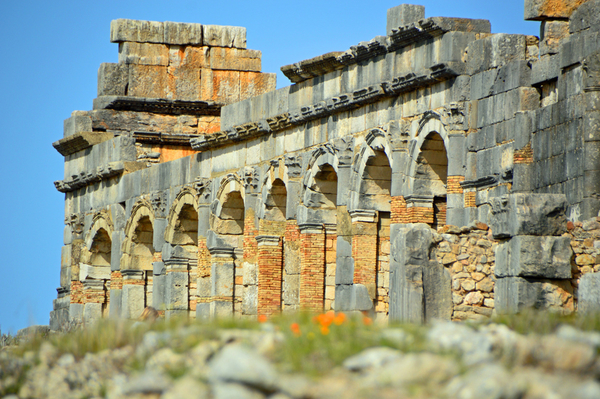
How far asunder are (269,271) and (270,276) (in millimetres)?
102

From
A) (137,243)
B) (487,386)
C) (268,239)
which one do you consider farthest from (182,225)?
(487,386)

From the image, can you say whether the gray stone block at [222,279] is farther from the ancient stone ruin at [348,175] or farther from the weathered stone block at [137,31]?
the weathered stone block at [137,31]

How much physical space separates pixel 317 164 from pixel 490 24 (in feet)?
14.9

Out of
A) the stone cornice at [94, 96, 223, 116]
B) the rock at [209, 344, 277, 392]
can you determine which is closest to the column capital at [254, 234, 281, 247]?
the stone cornice at [94, 96, 223, 116]

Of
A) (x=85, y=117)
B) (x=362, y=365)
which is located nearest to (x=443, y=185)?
(x=362, y=365)

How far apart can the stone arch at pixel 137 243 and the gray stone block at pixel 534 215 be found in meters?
17.7

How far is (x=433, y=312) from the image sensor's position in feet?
48.5

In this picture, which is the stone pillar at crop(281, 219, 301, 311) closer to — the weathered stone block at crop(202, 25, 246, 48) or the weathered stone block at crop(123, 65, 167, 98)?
the weathered stone block at crop(123, 65, 167, 98)

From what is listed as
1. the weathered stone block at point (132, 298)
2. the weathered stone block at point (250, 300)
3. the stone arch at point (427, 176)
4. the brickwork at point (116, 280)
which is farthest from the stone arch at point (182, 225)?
the stone arch at point (427, 176)

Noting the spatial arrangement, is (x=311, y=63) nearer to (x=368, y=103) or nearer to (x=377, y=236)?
(x=368, y=103)

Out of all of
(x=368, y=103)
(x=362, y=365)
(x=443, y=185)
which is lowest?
(x=362, y=365)

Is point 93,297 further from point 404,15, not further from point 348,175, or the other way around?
point 404,15

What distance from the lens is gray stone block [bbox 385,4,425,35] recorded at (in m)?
19.8

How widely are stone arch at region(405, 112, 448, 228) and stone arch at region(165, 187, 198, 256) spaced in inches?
361
